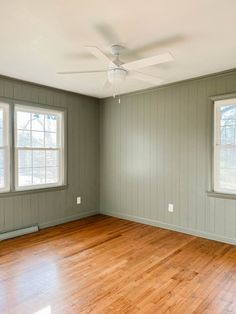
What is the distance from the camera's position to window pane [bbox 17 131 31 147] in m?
4.00

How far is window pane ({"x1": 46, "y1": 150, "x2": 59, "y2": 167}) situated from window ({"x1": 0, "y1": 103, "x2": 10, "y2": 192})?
76 cm

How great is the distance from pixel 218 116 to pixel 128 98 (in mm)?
1827

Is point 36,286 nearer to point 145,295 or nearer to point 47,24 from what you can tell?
point 145,295

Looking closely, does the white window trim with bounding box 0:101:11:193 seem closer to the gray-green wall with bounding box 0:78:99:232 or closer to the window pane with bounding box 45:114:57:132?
the gray-green wall with bounding box 0:78:99:232

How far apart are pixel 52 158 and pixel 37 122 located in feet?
2.35

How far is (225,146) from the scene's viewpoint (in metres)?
3.56

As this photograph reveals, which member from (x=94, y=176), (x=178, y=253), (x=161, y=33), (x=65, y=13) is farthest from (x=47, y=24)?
(x=94, y=176)

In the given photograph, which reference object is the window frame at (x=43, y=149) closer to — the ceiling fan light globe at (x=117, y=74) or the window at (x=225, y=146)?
the ceiling fan light globe at (x=117, y=74)

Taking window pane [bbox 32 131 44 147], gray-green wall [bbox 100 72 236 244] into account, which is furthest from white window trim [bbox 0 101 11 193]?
gray-green wall [bbox 100 72 236 244]

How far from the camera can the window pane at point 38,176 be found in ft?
13.9

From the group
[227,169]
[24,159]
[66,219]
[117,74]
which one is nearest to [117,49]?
[117,74]

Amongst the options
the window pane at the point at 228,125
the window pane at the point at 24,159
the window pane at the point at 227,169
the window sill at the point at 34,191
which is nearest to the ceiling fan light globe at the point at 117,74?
the window pane at the point at 228,125

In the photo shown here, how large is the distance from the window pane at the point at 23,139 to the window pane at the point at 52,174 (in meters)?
0.63

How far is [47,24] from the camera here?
2236 mm
